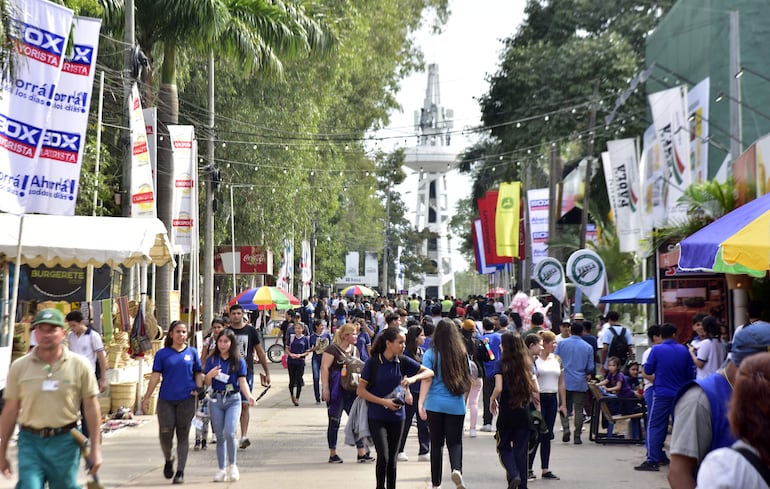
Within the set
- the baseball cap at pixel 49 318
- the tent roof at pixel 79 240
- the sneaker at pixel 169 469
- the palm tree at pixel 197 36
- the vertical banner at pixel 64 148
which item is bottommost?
the sneaker at pixel 169 469

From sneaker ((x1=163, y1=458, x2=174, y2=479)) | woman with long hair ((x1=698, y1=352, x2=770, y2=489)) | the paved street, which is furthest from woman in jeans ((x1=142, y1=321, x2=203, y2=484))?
woman with long hair ((x1=698, y1=352, x2=770, y2=489))

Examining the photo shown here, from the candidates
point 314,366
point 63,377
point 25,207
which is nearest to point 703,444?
point 63,377

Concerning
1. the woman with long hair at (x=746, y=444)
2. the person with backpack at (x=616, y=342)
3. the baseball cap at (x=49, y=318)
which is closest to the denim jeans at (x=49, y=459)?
the baseball cap at (x=49, y=318)

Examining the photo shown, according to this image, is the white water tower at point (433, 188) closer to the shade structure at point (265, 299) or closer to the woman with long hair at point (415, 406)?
the shade structure at point (265, 299)

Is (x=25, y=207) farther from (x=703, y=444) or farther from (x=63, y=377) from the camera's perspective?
(x=703, y=444)

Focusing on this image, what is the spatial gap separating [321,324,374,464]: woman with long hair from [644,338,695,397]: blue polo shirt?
11.1 ft

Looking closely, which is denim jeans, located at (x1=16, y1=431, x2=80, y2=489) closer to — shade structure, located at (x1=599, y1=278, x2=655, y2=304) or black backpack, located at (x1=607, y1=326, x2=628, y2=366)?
black backpack, located at (x1=607, y1=326, x2=628, y2=366)

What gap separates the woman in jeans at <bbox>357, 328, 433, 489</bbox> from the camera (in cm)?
939

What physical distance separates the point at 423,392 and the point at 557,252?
27329mm

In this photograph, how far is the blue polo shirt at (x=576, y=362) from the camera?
14.5m

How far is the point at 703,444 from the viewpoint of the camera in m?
4.64

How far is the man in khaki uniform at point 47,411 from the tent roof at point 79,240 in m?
9.65

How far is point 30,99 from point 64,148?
2.54ft

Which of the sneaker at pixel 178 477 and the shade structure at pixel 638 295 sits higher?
the shade structure at pixel 638 295
